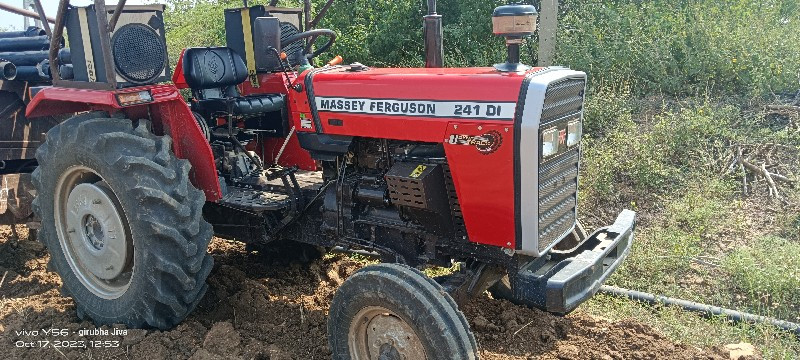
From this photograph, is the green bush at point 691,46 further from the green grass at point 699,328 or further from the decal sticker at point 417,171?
the decal sticker at point 417,171

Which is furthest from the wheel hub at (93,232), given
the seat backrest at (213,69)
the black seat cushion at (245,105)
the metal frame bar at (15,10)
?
the metal frame bar at (15,10)

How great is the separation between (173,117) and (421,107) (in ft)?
5.32

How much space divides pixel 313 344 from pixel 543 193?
158 centimetres

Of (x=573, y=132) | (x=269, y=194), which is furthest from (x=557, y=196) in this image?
(x=269, y=194)

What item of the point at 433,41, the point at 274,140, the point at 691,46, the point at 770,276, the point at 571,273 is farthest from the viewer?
the point at 691,46

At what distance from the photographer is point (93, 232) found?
13.1ft

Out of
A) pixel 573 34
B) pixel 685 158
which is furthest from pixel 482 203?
pixel 573 34

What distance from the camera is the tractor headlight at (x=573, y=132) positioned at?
326 centimetres

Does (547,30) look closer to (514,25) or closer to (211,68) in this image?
(211,68)

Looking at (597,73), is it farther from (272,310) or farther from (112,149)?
(112,149)

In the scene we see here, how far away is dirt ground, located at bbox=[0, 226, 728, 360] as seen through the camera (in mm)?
3551

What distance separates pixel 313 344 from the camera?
367cm

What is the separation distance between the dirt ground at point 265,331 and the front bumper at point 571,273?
58 centimetres

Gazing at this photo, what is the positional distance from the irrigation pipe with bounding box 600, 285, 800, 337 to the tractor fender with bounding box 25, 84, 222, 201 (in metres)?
2.55
